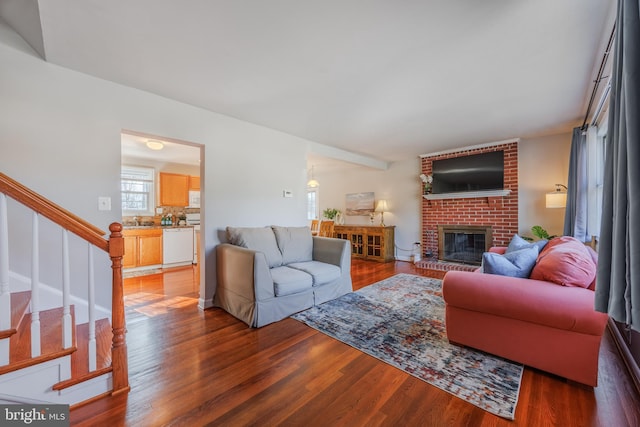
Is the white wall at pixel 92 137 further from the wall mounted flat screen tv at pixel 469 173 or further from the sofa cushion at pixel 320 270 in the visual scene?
the wall mounted flat screen tv at pixel 469 173

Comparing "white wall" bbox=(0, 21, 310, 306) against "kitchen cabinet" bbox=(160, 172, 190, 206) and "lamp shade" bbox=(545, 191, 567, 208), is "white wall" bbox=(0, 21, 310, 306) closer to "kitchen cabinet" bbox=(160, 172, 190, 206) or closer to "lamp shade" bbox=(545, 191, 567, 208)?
"kitchen cabinet" bbox=(160, 172, 190, 206)

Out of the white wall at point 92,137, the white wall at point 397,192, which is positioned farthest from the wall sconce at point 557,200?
the white wall at point 92,137

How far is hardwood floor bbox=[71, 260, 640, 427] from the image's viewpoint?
4.55 ft

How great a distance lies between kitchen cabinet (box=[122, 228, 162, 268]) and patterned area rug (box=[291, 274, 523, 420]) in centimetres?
369

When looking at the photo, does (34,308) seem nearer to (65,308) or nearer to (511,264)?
(65,308)

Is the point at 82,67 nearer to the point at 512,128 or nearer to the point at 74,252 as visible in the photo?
the point at 74,252

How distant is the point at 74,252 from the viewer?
220 centimetres

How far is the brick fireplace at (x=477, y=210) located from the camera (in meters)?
4.47

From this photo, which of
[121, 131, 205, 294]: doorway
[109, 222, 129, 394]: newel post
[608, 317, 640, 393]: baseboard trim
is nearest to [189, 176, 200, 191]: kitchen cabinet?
[121, 131, 205, 294]: doorway

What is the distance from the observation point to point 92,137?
231cm

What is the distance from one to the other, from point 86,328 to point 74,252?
66 cm

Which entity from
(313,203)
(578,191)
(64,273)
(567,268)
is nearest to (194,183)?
(313,203)

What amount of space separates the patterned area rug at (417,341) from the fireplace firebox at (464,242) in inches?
73.0

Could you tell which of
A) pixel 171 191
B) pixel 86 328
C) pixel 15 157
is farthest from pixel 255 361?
pixel 171 191
